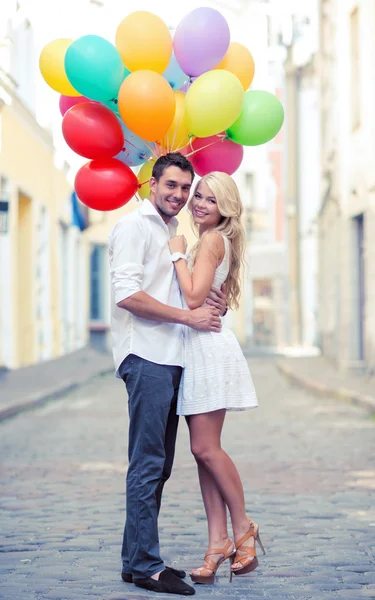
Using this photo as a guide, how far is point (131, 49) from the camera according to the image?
4980 mm

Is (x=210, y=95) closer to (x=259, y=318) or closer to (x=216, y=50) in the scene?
(x=216, y=50)

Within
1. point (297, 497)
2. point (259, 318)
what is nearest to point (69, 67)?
point (297, 497)

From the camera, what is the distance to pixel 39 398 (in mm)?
15125

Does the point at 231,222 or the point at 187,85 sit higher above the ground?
the point at 187,85

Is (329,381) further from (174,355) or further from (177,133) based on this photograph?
(174,355)

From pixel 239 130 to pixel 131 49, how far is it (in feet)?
2.06

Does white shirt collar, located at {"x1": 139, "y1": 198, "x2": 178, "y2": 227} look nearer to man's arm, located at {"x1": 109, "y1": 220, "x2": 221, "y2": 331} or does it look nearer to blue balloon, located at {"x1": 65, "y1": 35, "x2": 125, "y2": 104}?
man's arm, located at {"x1": 109, "y1": 220, "x2": 221, "y2": 331}

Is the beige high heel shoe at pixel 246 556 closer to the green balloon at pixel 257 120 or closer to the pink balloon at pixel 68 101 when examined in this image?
the green balloon at pixel 257 120

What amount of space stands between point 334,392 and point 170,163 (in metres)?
11.0

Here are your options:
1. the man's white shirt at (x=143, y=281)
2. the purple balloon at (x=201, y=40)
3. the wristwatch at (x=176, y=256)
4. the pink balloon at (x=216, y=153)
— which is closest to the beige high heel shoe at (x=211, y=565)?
the man's white shirt at (x=143, y=281)

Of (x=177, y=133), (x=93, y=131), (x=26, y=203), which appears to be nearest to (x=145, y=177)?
(x=177, y=133)

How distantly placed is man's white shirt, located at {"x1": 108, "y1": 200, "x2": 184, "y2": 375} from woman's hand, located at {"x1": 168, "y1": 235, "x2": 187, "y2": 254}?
2 cm

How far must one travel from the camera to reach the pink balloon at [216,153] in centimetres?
518

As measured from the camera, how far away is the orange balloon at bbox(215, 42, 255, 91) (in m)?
5.27
